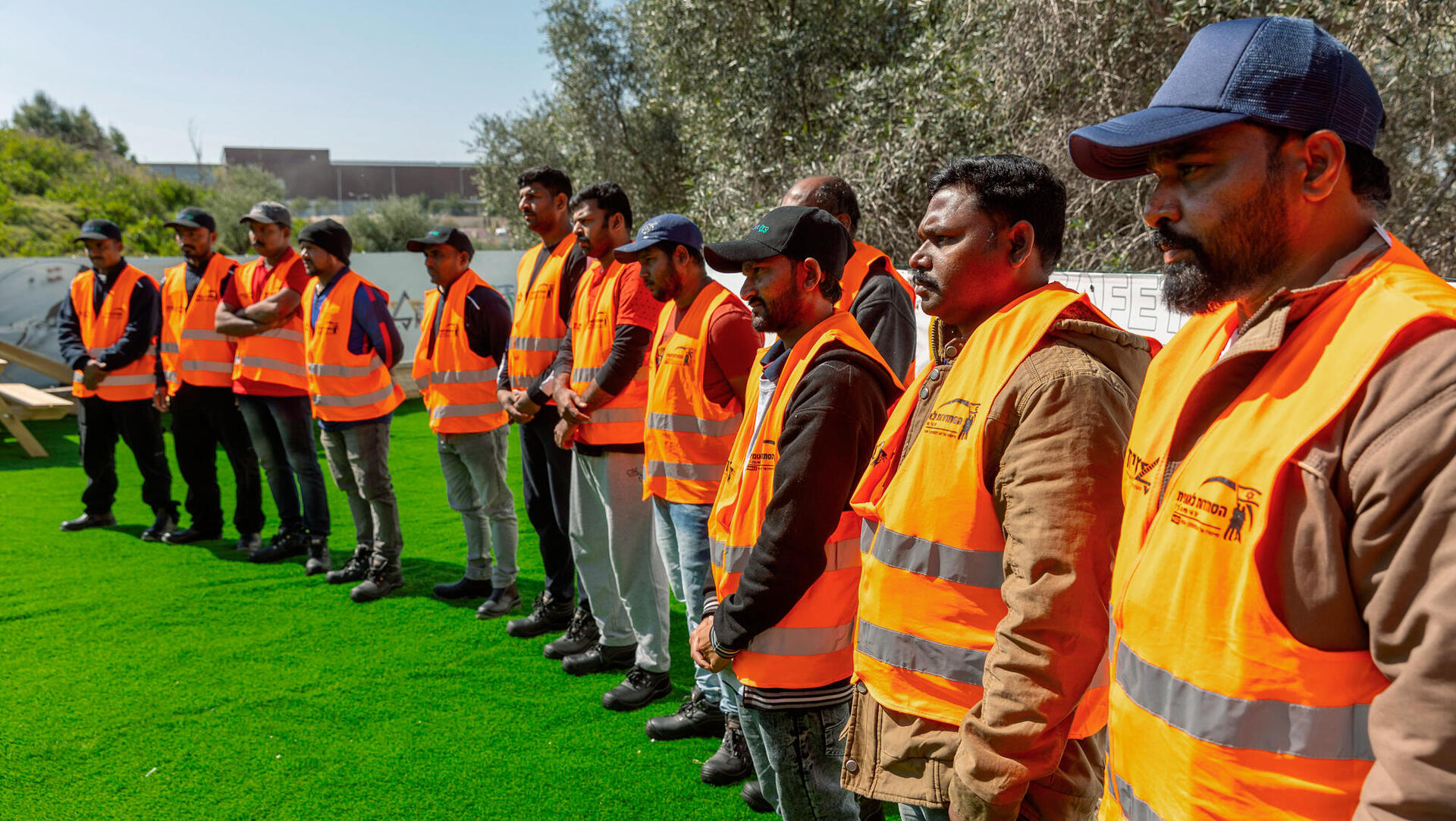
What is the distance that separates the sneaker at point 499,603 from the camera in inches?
214

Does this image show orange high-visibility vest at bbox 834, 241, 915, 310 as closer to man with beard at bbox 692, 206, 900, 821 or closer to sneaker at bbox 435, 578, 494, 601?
man with beard at bbox 692, 206, 900, 821

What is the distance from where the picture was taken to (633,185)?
15305 mm

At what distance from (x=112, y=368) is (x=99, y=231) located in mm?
1088

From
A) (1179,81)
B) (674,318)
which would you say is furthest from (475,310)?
(1179,81)

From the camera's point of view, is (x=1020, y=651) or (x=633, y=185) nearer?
(x=1020, y=651)

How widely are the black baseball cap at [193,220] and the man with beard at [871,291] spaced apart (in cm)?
504

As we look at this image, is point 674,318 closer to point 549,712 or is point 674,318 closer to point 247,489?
point 549,712

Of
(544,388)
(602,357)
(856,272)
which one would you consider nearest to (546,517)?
(544,388)

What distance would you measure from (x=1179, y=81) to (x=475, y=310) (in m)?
4.62

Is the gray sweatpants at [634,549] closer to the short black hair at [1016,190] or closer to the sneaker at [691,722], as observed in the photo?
the sneaker at [691,722]

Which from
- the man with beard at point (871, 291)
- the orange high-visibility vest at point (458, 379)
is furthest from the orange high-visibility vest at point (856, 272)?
the orange high-visibility vest at point (458, 379)

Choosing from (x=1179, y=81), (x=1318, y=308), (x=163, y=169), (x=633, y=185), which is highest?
(x=163, y=169)

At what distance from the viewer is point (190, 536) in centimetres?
695

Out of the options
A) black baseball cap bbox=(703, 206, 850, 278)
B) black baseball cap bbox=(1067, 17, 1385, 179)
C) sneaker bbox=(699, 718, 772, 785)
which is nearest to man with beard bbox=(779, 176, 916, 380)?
black baseball cap bbox=(703, 206, 850, 278)
